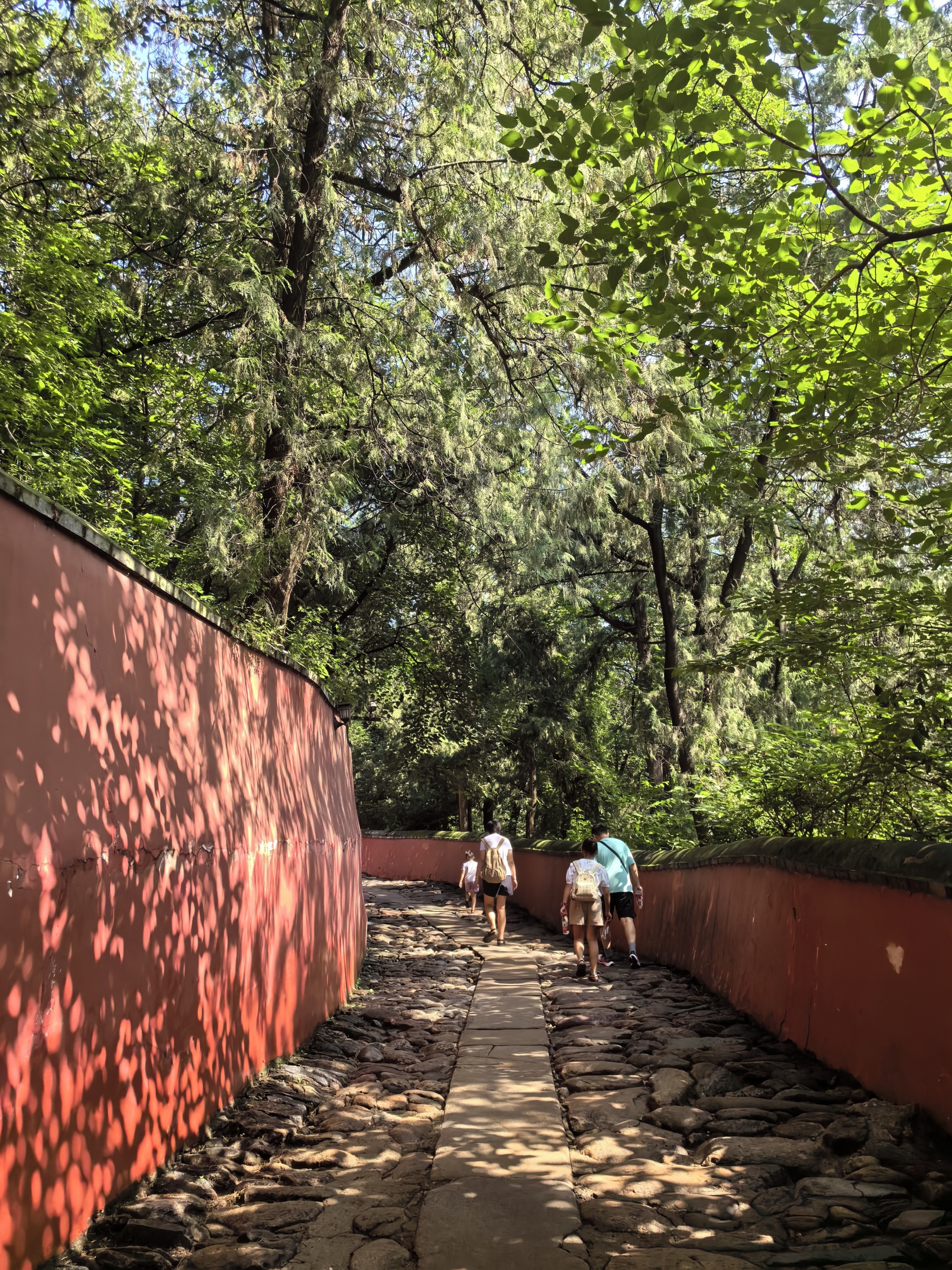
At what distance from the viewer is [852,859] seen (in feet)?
17.7

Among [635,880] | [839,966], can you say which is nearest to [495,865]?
[635,880]

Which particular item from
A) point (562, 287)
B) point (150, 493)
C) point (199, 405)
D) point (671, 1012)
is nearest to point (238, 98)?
point (199, 405)

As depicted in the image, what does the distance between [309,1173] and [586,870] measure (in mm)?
6057

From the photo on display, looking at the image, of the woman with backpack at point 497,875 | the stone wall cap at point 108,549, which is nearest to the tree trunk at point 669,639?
the woman with backpack at point 497,875

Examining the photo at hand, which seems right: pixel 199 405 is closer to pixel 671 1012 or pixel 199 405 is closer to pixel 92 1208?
pixel 671 1012

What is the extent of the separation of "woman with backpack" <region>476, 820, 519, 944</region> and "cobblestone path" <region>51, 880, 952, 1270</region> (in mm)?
5739

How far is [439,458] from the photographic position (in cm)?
1184

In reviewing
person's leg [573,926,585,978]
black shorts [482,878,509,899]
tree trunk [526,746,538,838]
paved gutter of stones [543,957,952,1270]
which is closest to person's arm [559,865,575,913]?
person's leg [573,926,585,978]

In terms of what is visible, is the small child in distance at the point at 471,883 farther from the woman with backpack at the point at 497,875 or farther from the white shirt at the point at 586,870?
the white shirt at the point at 586,870

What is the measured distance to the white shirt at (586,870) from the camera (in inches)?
417

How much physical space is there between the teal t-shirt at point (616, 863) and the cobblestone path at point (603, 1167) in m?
3.25

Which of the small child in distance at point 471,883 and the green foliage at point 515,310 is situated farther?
the small child in distance at point 471,883

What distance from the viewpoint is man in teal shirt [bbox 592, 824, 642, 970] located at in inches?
438

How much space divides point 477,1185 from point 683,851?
21.4 feet
